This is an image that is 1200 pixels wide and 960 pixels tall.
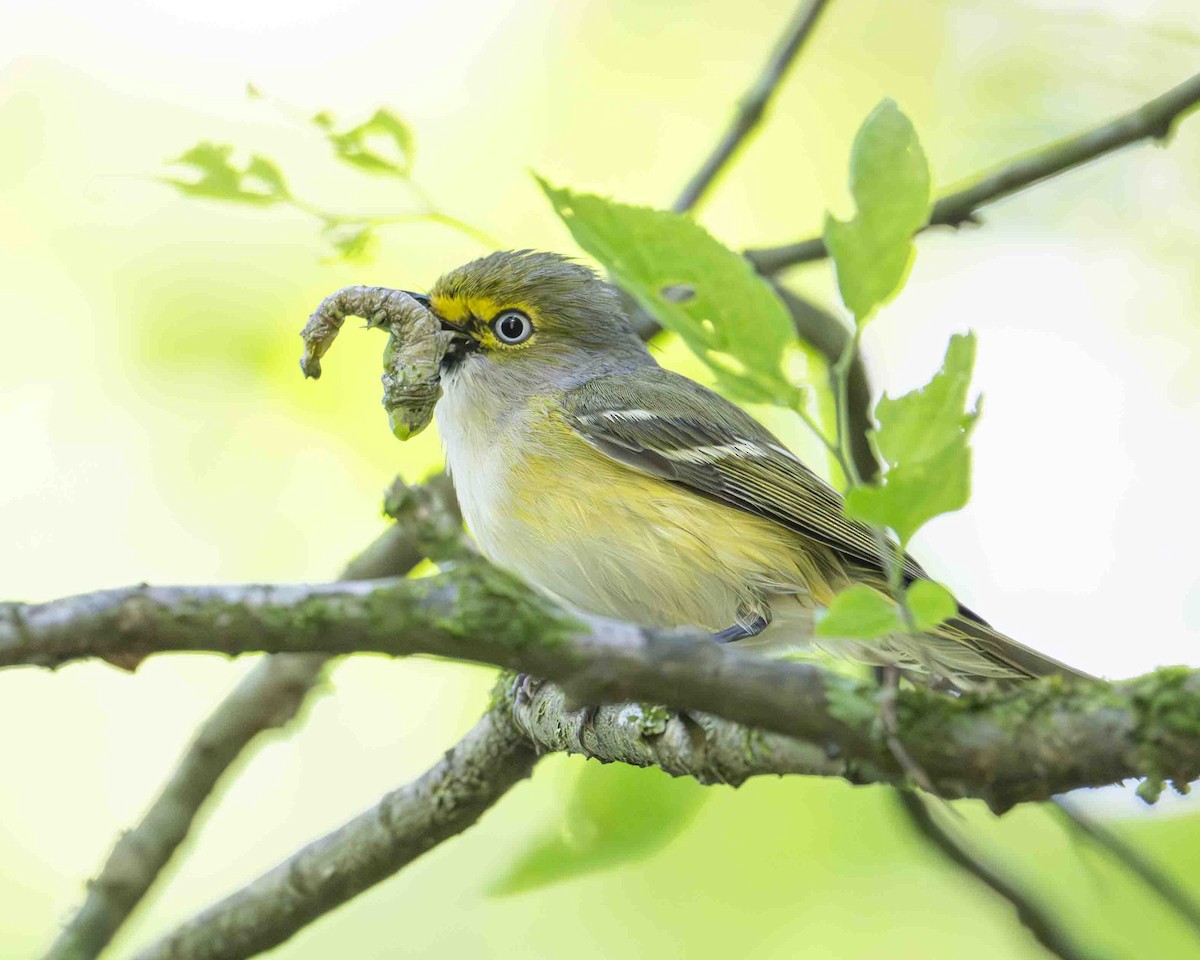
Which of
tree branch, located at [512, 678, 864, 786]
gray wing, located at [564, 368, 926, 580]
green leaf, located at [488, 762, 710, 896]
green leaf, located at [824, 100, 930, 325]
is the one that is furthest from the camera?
gray wing, located at [564, 368, 926, 580]

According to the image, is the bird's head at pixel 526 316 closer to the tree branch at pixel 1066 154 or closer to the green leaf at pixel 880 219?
the tree branch at pixel 1066 154

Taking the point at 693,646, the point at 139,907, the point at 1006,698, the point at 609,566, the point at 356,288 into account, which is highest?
the point at 356,288

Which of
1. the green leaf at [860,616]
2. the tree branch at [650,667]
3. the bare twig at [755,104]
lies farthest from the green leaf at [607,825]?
the bare twig at [755,104]

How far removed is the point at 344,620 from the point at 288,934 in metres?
2.24

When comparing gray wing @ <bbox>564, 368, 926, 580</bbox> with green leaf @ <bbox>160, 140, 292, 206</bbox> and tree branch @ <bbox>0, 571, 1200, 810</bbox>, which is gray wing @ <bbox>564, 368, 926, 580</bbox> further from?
tree branch @ <bbox>0, 571, 1200, 810</bbox>

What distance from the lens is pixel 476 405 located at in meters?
4.38

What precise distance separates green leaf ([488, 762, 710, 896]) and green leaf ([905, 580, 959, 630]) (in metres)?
2.00

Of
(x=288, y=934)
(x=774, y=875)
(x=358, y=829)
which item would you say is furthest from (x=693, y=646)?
(x=774, y=875)

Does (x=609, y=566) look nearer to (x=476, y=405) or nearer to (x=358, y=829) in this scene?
(x=476, y=405)

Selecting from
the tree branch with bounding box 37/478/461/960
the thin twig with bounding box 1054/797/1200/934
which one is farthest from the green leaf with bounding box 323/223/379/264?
the thin twig with bounding box 1054/797/1200/934

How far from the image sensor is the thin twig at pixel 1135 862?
316 centimetres

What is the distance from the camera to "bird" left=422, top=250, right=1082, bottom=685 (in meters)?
3.88

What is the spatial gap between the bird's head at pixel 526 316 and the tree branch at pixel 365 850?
1.74m

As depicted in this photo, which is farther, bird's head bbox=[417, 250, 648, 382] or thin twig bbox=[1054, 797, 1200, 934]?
bird's head bbox=[417, 250, 648, 382]
